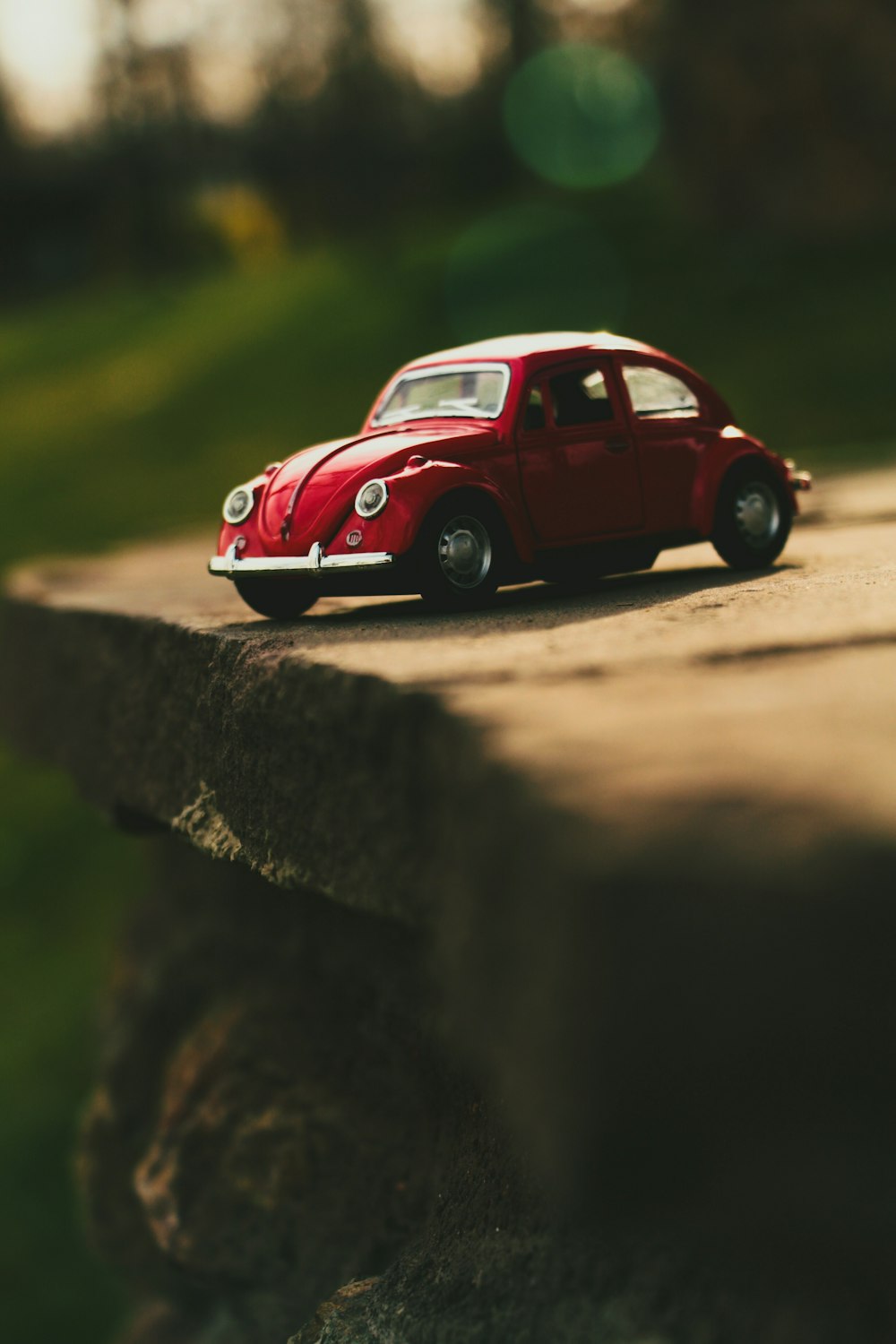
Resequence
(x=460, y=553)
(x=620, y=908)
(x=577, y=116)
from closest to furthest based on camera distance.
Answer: (x=620, y=908)
(x=460, y=553)
(x=577, y=116)

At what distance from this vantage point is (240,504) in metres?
3.06

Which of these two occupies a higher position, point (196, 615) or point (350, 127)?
point (350, 127)

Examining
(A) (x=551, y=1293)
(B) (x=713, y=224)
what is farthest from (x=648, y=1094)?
(B) (x=713, y=224)

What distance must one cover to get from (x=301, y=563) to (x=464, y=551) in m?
0.33

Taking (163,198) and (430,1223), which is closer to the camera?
(430,1223)

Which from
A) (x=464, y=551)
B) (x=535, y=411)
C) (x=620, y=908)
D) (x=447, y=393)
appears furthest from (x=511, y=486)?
(x=620, y=908)

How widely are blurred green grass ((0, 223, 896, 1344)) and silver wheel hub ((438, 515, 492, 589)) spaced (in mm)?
4090

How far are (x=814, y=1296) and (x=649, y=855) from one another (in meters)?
0.63

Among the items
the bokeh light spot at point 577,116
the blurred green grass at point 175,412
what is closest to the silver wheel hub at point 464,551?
the blurred green grass at point 175,412

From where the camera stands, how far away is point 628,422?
317cm

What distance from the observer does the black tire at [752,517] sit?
338 centimetres

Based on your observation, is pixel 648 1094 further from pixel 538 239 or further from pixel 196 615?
pixel 538 239

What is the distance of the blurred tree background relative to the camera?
7.79 metres

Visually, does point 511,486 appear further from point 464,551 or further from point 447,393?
point 447,393
